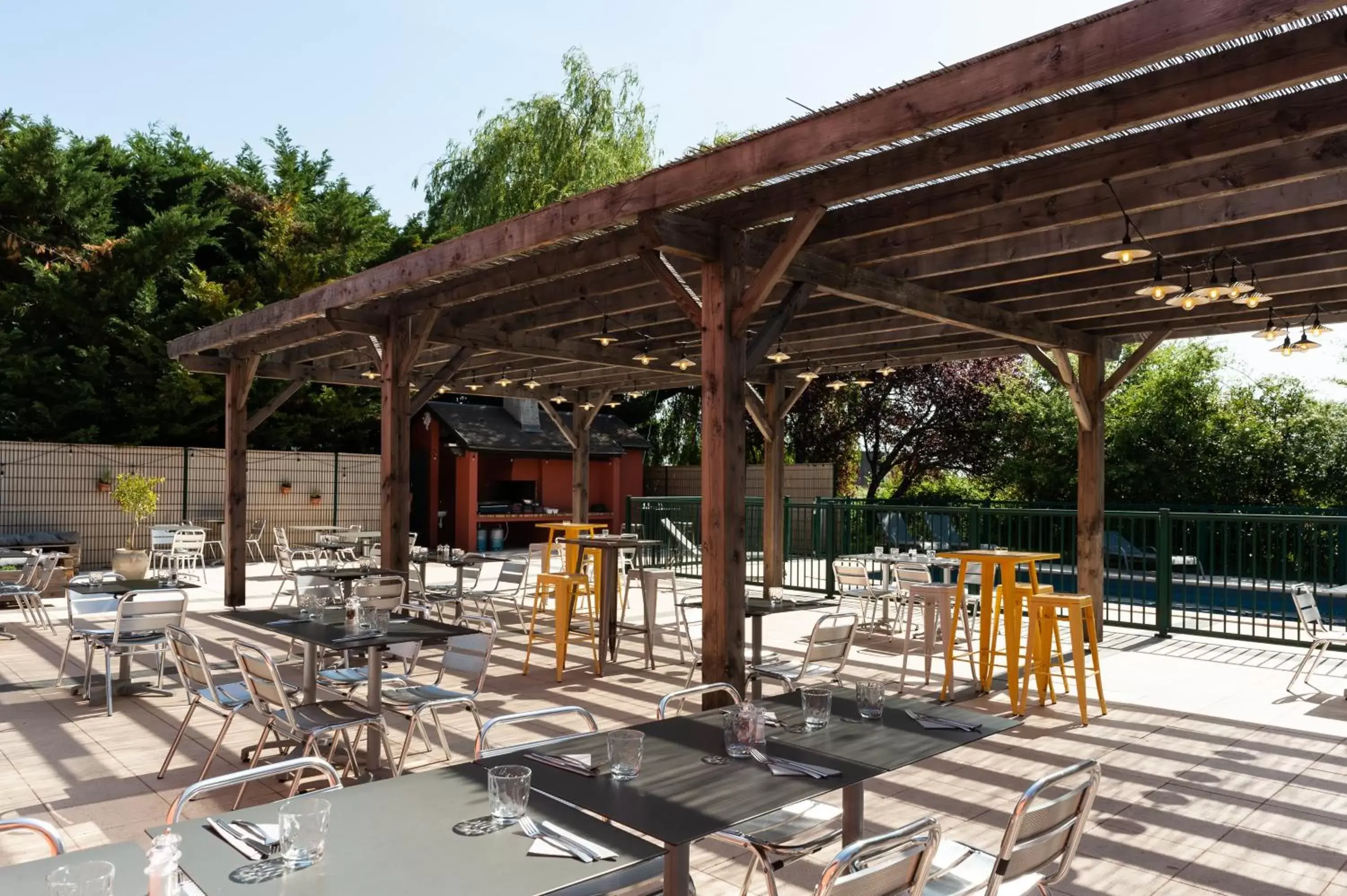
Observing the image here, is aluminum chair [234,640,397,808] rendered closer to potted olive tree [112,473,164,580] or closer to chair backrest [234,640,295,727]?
chair backrest [234,640,295,727]

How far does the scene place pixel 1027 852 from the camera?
2.31m

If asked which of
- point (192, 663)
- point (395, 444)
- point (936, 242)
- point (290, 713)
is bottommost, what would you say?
point (290, 713)

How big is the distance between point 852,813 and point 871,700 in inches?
16.5

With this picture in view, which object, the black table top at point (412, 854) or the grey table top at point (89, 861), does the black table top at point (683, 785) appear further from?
the grey table top at point (89, 861)

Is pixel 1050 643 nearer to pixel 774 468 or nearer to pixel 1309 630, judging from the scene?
pixel 1309 630

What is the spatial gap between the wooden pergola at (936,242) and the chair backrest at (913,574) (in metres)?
1.88

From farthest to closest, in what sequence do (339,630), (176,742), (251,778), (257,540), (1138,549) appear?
(257,540) → (1138,549) → (339,630) → (176,742) → (251,778)

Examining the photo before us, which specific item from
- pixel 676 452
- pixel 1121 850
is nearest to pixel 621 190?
pixel 1121 850

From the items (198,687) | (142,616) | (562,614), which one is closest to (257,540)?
(142,616)

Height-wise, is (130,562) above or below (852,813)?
below

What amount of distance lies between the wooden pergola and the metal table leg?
8.13 ft

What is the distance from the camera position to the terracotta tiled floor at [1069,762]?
3850 millimetres

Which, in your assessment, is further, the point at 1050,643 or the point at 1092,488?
the point at 1092,488

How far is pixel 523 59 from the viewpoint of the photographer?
21.1 m
